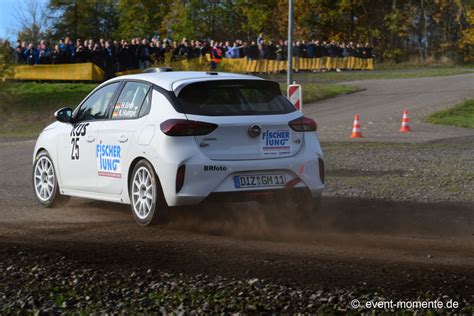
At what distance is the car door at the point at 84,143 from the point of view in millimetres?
10445

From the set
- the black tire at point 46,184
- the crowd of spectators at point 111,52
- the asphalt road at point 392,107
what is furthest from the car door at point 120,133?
the crowd of spectators at point 111,52

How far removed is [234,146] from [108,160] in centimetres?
172

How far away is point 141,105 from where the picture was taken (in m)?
9.77

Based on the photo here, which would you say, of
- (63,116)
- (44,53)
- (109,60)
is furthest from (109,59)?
(63,116)

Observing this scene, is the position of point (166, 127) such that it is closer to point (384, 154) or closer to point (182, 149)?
point (182, 149)

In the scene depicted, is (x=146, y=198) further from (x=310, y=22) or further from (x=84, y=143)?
(x=310, y=22)

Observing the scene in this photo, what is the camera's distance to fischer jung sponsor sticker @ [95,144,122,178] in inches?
388

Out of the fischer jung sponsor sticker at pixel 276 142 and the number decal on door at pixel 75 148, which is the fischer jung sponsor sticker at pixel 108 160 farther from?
the fischer jung sponsor sticker at pixel 276 142

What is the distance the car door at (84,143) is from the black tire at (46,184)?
11.4 inches

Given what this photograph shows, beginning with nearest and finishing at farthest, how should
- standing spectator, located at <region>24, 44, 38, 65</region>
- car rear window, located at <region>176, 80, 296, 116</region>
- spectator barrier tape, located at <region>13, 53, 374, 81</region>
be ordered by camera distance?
1. car rear window, located at <region>176, 80, 296, 116</region>
2. spectator barrier tape, located at <region>13, 53, 374, 81</region>
3. standing spectator, located at <region>24, 44, 38, 65</region>

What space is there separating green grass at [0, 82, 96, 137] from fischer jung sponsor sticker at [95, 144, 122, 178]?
22.3 m

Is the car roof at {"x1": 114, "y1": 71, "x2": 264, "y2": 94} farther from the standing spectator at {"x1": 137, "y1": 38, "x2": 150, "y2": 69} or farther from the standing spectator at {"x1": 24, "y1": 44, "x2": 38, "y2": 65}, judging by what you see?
the standing spectator at {"x1": 24, "y1": 44, "x2": 38, "y2": 65}

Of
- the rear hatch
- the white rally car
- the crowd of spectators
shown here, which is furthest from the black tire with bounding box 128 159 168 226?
the crowd of spectators

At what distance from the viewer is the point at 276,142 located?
9.33m
